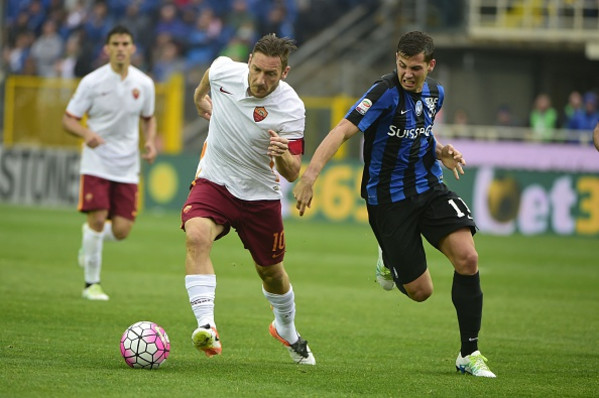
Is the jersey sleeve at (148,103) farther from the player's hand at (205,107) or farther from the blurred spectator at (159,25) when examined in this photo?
the blurred spectator at (159,25)

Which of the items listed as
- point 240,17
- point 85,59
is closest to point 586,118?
point 240,17

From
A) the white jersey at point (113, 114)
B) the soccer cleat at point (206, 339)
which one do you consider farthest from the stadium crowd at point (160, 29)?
the soccer cleat at point (206, 339)

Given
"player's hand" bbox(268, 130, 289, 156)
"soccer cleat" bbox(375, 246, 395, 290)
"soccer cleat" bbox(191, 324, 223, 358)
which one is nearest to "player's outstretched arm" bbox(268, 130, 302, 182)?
"player's hand" bbox(268, 130, 289, 156)

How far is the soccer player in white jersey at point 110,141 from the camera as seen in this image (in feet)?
37.8

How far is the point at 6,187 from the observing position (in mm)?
25203

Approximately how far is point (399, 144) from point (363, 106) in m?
0.52

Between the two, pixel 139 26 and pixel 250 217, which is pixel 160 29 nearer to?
pixel 139 26

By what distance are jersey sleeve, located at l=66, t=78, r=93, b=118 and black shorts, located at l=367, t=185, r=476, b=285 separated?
4.70 meters

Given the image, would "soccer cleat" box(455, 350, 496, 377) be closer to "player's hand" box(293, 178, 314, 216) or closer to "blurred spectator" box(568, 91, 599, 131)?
"player's hand" box(293, 178, 314, 216)

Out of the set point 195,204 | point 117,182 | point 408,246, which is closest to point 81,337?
point 195,204

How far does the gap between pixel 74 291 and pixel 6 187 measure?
46.1ft

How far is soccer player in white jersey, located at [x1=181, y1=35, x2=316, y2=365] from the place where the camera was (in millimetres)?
7570

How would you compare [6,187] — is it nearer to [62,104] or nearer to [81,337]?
[62,104]

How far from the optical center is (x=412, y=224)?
26.7 feet
